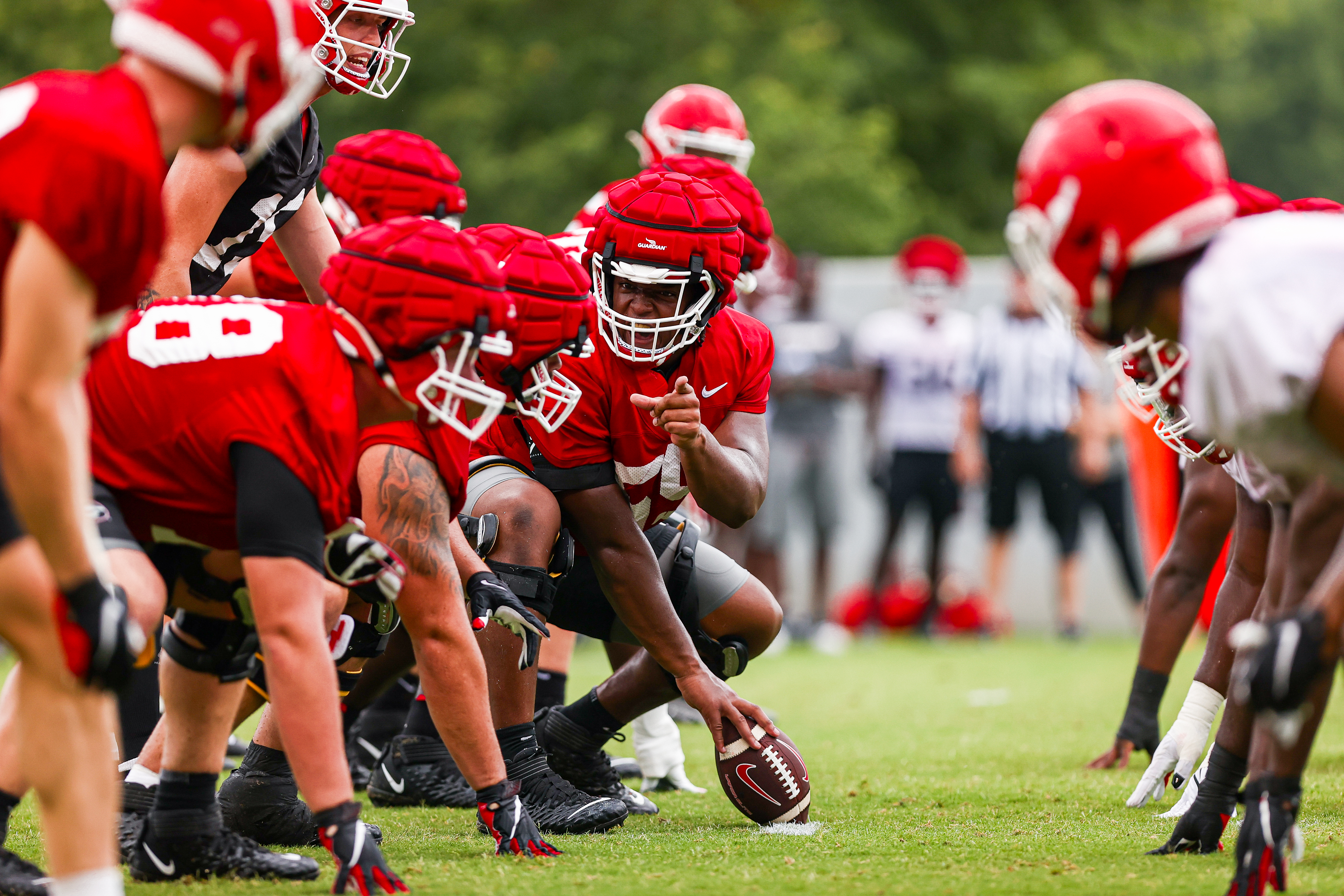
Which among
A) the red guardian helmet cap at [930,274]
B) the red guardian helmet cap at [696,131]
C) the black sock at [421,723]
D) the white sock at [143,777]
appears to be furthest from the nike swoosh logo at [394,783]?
the red guardian helmet cap at [930,274]

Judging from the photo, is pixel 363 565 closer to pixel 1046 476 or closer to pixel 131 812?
pixel 131 812

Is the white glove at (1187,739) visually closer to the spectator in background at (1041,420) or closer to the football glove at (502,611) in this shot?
the football glove at (502,611)

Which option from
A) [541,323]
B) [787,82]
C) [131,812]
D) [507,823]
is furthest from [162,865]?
[787,82]

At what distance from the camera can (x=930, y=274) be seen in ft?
36.8

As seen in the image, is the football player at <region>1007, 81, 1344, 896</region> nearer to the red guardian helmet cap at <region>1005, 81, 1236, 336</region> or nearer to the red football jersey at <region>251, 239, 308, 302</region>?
the red guardian helmet cap at <region>1005, 81, 1236, 336</region>

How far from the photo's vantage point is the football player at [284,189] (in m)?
4.09

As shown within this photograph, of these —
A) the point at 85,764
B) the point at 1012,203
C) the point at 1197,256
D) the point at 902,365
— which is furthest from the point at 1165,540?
the point at 1012,203

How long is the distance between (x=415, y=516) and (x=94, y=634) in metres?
1.19

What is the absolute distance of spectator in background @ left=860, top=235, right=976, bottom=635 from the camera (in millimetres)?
10992

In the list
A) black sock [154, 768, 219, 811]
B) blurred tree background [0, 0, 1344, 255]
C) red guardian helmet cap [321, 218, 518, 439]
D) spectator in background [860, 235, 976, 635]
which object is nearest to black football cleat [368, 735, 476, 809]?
black sock [154, 768, 219, 811]

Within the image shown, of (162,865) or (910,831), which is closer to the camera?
(162,865)

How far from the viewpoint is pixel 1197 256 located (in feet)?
9.61

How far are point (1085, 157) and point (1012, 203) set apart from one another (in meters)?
17.6

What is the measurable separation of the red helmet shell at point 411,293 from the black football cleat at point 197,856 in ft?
3.53
